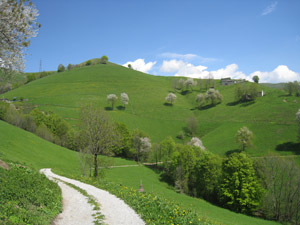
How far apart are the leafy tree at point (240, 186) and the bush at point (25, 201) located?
40.6 m

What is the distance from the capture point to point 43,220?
9.75 meters

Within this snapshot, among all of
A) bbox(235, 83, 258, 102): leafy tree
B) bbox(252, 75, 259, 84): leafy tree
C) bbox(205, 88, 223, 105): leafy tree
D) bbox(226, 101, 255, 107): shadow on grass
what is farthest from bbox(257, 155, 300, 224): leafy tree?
bbox(252, 75, 259, 84): leafy tree

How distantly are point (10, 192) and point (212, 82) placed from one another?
167 meters

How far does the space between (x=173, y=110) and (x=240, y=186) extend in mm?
73068

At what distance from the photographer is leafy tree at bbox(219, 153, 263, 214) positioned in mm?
43750

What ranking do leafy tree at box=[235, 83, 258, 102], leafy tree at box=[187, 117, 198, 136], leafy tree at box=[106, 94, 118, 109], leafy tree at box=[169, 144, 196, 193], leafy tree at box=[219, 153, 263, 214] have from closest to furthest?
1. leafy tree at box=[219, 153, 263, 214]
2. leafy tree at box=[169, 144, 196, 193]
3. leafy tree at box=[187, 117, 198, 136]
4. leafy tree at box=[106, 94, 118, 109]
5. leafy tree at box=[235, 83, 258, 102]

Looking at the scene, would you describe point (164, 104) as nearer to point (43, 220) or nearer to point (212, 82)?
point (212, 82)

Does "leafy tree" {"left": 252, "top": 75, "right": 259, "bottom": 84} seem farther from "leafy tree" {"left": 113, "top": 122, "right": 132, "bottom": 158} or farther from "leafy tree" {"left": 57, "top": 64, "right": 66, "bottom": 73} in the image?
"leafy tree" {"left": 57, "top": 64, "right": 66, "bottom": 73}

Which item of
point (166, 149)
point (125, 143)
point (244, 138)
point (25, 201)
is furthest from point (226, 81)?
point (25, 201)

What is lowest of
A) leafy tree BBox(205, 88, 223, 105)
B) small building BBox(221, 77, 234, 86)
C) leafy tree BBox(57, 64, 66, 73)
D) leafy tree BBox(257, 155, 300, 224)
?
leafy tree BBox(257, 155, 300, 224)

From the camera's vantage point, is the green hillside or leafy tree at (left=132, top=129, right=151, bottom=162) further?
the green hillside

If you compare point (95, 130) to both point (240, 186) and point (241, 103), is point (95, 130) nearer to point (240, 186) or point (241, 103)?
point (240, 186)

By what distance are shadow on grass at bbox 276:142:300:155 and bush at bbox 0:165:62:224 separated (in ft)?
233

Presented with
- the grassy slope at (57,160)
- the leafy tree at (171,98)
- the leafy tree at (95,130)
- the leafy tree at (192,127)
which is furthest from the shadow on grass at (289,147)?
the leafy tree at (171,98)
